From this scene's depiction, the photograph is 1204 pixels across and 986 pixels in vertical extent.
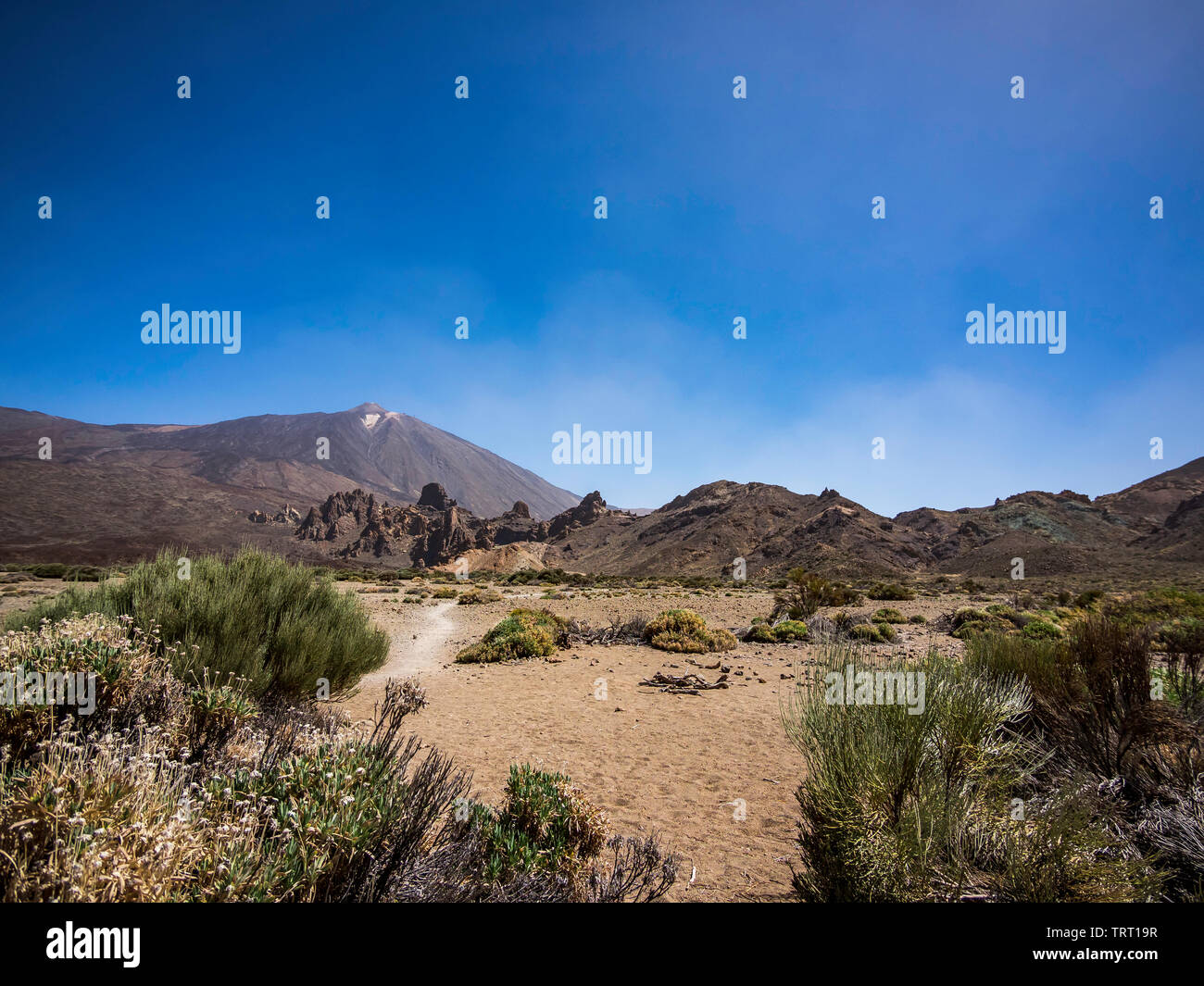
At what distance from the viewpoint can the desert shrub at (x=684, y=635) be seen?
42.1ft

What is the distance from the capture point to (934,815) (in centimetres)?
282

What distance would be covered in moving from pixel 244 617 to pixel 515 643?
677 centimetres

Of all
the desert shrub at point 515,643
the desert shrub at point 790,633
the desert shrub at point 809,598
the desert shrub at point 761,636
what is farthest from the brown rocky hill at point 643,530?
the desert shrub at point 790,633

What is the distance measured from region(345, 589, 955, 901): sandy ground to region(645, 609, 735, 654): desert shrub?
47 cm

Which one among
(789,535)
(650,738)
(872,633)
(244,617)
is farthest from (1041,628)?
(789,535)

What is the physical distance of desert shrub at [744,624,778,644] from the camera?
47.3 feet

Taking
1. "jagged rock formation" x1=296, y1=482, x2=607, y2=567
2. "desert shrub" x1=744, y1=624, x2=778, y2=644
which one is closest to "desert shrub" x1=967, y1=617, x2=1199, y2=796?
"desert shrub" x1=744, y1=624, x2=778, y2=644

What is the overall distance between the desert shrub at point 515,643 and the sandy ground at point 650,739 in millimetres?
382
